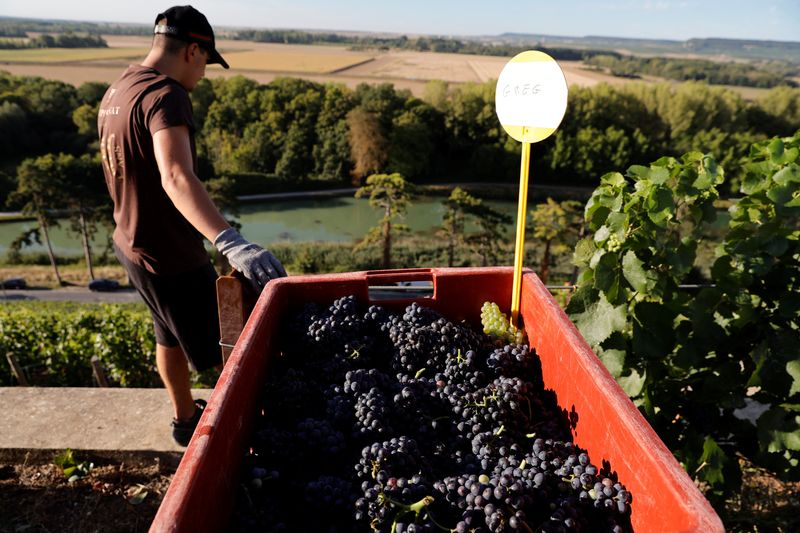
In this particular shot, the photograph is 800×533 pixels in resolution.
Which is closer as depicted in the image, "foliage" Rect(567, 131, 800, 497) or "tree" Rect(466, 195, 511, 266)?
"foliage" Rect(567, 131, 800, 497)

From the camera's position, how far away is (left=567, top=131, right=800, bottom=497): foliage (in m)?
2.10

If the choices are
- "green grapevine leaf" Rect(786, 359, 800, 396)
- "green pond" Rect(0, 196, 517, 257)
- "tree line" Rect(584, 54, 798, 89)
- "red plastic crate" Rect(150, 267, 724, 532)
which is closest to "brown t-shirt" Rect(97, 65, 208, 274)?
"red plastic crate" Rect(150, 267, 724, 532)

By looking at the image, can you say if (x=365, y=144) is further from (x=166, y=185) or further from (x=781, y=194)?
(x=781, y=194)

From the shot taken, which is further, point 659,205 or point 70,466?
point 70,466

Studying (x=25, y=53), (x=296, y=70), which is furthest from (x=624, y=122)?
(x=25, y=53)

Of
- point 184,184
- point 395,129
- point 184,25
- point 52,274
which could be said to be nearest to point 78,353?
point 184,25

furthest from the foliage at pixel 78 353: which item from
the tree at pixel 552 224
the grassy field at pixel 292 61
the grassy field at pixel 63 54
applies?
the grassy field at pixel 63 54

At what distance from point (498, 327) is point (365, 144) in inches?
2130

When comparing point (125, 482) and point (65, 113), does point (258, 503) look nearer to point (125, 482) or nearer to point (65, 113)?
point (125, 482)

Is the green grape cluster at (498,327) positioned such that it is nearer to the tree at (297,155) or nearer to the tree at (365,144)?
the tree at (365,144)

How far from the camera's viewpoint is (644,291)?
6.73 ft

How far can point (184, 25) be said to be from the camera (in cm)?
254

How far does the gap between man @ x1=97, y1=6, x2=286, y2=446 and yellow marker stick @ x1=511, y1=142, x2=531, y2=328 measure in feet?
3.72

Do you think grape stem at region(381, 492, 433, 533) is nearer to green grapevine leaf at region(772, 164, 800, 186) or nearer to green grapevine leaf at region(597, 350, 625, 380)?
green grapevine leaf at region(597, 350, 625, 380)
